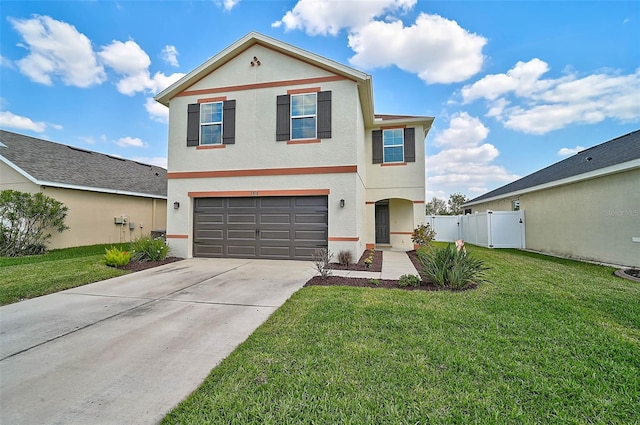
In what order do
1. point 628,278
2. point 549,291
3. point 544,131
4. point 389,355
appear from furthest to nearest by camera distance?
point 544,131
point 628,278
point 549,291
point 389,355

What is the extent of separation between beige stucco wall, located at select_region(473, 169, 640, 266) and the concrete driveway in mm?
10494

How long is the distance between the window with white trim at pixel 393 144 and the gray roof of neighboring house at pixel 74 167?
542 inches

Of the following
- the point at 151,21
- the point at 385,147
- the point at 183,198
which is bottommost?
the point at 183,198

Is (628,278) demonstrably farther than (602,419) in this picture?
Yes

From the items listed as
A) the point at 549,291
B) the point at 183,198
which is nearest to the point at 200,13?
the point at 183,198

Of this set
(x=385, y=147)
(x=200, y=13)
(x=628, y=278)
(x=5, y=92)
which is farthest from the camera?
(x=385, y=147)

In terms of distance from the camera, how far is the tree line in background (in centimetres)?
3591

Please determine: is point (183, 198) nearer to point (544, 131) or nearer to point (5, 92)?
point (5, 92)

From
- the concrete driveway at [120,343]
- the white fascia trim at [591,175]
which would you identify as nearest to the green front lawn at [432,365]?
the concrete driveway at [120,343]

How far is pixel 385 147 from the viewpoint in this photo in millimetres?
13414

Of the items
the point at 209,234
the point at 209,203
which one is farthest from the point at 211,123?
the point at 209,234

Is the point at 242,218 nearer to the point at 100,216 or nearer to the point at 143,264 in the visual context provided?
the point at 143,264

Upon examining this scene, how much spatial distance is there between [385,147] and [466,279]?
874 centimetres

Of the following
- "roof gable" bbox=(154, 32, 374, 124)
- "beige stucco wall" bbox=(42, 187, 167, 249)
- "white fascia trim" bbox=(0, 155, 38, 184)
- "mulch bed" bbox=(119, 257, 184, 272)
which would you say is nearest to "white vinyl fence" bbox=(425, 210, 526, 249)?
"roof gable" bbox=(154, 32, 374, 124)
